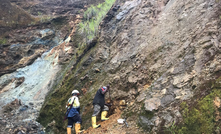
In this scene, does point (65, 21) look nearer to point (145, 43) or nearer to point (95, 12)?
point (95, 12)

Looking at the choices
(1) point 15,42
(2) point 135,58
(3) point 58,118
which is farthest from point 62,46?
(2) point 135,58

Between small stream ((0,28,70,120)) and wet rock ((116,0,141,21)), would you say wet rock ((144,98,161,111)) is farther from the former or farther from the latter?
wet rock ((116,0,141,21))

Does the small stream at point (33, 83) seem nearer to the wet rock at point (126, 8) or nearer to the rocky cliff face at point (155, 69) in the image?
the rocky cliff face at point (155, 69)

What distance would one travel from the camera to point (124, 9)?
36.4 feet

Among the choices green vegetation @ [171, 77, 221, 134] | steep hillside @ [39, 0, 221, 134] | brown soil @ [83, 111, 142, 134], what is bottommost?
brown soil @ [83, 111, 142, 134]

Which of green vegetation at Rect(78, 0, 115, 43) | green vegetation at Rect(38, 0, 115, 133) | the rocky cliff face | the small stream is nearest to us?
the rocky cliff face

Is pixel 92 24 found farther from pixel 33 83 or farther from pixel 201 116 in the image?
pixel 201 116

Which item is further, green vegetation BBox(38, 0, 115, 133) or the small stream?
the small stream

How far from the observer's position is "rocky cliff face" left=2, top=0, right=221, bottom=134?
353cm

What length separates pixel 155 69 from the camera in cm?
562

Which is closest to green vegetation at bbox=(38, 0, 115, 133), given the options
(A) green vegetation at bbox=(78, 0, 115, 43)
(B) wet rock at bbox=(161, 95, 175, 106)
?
(A) green vegetation at bbox=(78, 0, 115, 43)

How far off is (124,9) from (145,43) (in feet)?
16.6

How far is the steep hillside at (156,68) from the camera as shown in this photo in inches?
140

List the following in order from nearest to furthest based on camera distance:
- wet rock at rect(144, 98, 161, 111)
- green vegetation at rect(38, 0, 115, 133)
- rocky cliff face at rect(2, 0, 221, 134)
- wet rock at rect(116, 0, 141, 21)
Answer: rocky cliff face at rect(2, 0, 221, 134)
wet rock at rect(144, 98, 161, 111)
green vegetation at rect(38, 0, 115, 133)
wet rock at rect(116, 0, 141, 21)
